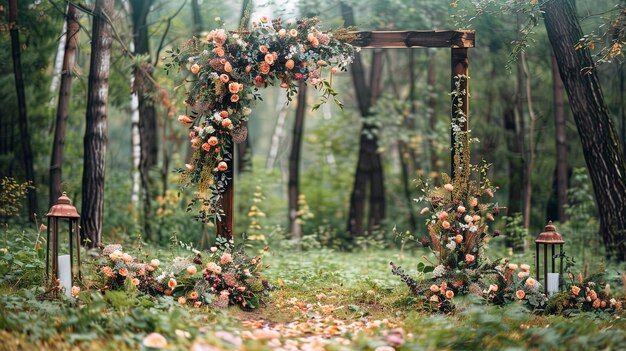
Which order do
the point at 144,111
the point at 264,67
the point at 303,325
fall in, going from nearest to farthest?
the point at 303,325, the point at 264,67, the point at 144,111

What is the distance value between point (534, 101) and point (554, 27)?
7.79m

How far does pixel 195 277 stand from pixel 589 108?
212 inches

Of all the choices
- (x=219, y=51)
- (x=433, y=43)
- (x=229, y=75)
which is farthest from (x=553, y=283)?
(x=219, y=51)

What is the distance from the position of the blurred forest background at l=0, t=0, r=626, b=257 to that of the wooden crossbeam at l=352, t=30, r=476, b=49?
4.85 feet

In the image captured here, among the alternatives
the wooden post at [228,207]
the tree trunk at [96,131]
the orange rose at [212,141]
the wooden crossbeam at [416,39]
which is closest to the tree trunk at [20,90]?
the tree trunk at [96,131]

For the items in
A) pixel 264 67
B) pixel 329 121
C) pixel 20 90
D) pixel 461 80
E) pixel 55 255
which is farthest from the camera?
pixel 329 121

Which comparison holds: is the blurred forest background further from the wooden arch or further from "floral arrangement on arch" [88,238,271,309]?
"floral arrangement on arch" [88,238,271,309]

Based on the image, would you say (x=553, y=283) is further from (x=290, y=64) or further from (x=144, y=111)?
(x=144, y=111)

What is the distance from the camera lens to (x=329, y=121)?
768 inches

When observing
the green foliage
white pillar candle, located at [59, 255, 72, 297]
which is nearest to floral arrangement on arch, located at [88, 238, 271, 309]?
white pillar candle, located at [59, 255, 72, 297]

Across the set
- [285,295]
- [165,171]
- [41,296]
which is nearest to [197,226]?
[165,171]

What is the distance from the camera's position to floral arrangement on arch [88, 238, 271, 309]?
20.5 ft

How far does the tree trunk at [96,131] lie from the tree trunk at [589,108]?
5905mm

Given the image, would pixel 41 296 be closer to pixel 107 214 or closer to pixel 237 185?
pixel 107 214
